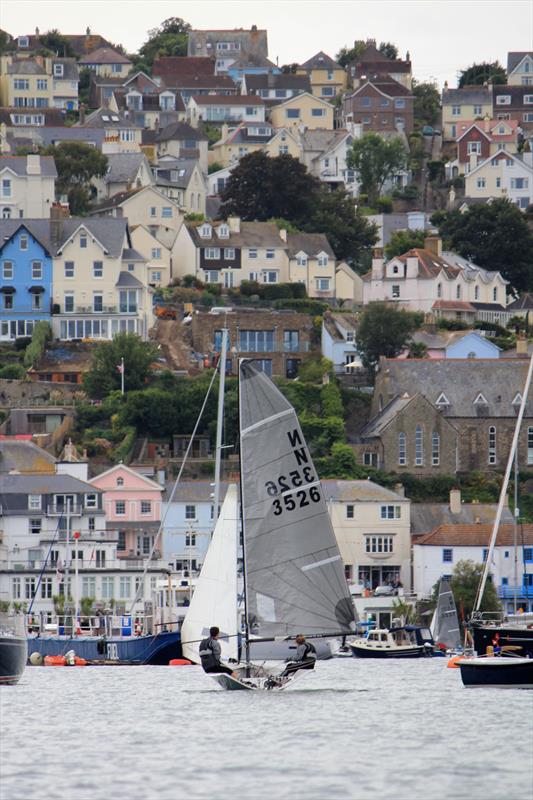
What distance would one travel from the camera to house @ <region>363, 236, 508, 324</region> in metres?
142

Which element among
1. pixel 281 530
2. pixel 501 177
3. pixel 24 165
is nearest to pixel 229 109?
pixel 501 177

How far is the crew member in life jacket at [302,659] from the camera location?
5425cm

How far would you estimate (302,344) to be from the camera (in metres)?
129

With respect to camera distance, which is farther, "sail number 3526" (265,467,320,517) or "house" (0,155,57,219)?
"house" (0,155,57,219)

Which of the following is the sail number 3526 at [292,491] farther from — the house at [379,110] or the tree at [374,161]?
the house at [379,110]

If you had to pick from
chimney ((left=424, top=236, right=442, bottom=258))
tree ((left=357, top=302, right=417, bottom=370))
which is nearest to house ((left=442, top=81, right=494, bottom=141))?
chimney ((left=424, top=236, right=442, bottom=258))

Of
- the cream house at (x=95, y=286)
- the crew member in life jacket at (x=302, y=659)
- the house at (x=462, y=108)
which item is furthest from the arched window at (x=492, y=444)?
the house at (x=462, y=108)

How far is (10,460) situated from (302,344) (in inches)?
894

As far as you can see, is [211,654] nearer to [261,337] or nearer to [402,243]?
[261,337]

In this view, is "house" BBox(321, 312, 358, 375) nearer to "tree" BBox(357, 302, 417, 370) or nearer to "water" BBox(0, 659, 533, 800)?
"tree" BBox(357, 302, 417, 370)

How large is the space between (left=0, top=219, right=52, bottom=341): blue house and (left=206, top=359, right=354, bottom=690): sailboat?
2986 inches

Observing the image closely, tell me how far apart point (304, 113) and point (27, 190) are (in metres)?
50.3

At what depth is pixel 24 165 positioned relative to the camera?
150 m

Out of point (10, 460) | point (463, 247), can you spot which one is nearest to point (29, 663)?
point (10, 460)
